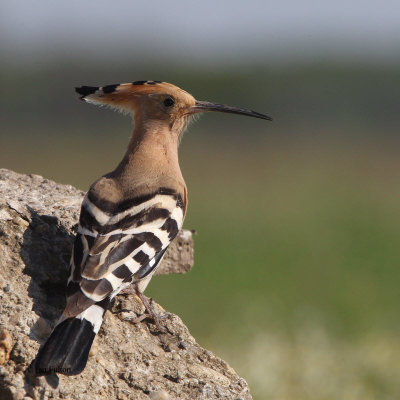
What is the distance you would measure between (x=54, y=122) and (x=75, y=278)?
1601 centimetres

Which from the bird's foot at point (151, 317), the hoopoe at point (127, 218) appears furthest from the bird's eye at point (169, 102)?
the bird's foot at point (151, 317)

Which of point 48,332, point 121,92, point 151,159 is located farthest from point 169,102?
point 48,332

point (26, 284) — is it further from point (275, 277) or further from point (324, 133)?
point (324, 133)

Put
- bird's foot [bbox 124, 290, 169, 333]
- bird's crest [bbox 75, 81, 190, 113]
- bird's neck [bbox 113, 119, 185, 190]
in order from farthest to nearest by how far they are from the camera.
A: 1. bird's crest [bbox 75, 81, 190, 113]
2. bird's neck [bbox 113, 119, 185, 190]
3. bird's foot [bbox 124, 290, 169, 333]

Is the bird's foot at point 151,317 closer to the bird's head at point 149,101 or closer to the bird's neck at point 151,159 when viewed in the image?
the bird's neck at point 151,159

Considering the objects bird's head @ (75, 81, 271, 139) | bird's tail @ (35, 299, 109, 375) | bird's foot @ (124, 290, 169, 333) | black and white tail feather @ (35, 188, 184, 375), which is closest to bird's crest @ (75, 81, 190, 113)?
bird's head @ (75, 81, 271, 139)

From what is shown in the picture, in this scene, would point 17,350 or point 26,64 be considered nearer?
point 17,350

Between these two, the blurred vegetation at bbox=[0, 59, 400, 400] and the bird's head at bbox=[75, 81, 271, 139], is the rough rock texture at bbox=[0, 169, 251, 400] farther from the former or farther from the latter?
the blurred vegetation at bbox=[0, 59, 400, 400]

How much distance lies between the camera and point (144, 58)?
23891mm

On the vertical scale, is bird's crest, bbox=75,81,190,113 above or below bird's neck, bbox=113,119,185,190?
above

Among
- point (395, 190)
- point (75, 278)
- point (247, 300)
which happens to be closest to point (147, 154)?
point (75, 278)

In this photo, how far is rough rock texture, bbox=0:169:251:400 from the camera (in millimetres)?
2398

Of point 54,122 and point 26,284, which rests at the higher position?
point 54,122

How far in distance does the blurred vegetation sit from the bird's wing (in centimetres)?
102
